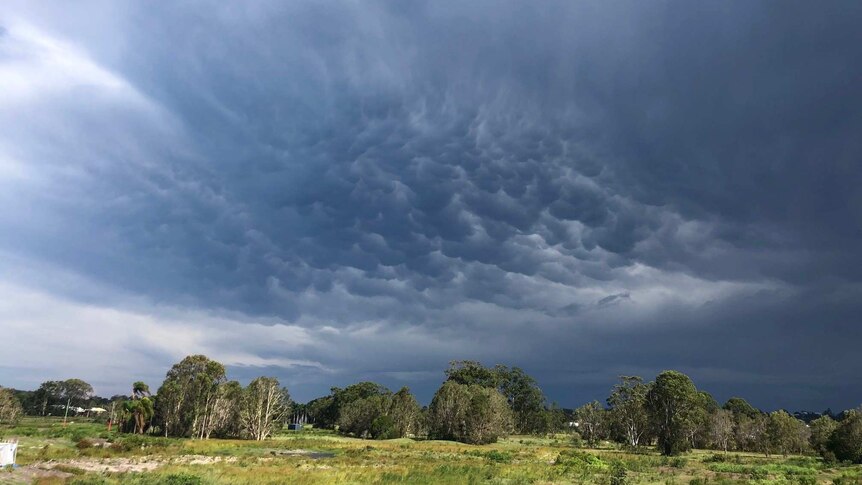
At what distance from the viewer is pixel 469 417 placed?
101312 millimetres

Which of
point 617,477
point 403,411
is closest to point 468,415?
point 403,411

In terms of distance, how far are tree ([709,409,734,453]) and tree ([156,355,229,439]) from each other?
93.6 m

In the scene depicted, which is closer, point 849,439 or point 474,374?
point 849,439

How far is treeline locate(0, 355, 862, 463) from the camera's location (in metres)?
79.8

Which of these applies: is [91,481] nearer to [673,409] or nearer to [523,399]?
[673,409]

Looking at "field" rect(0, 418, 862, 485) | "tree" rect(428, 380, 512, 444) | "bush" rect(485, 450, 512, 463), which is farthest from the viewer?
"tree" rect(428, 380, 512, 444)

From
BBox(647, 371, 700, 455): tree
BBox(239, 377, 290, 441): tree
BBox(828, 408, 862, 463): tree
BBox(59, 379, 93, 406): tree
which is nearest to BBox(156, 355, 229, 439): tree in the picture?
BBox(239, 377, 290, 441): tree

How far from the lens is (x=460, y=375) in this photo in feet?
447

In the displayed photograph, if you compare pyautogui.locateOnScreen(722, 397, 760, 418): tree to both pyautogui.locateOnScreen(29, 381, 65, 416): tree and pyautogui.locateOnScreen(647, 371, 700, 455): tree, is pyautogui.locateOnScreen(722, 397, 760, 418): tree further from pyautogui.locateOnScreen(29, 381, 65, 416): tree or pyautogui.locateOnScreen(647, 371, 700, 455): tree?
pyautogui.locateOnScreen(29, 381, 65, 416): tree

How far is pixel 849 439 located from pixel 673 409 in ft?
69.9

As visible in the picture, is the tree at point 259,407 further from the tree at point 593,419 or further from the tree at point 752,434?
the tree at point 752,434

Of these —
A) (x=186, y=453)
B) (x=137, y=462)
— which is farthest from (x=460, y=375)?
(x=137, y=462)

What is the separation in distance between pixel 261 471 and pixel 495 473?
1866 cm

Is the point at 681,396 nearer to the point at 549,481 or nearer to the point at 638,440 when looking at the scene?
the point at 638,440
